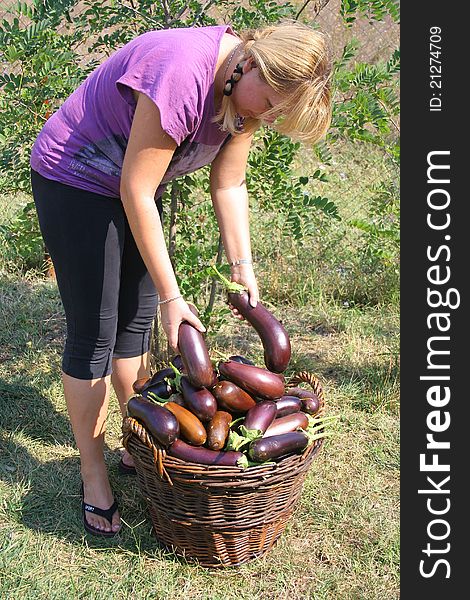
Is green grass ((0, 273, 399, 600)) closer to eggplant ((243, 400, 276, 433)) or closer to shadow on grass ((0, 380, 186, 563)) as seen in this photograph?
shadow on grass ((0, 380, 186, 563))

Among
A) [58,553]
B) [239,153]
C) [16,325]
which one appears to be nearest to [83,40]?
[239,153]

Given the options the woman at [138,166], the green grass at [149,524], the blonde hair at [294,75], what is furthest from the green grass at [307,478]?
the blonde hair at [294,75]

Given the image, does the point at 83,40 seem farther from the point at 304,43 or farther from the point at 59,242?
the point at 304,43

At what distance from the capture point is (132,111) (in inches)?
83.0

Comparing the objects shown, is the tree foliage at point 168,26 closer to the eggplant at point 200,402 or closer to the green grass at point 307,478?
the green grass at point 307,478

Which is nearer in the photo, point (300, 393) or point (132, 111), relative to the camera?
point (132, 111)

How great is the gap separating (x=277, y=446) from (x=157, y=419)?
0.39 m

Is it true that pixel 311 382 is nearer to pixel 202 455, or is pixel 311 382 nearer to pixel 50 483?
pixel 202 455

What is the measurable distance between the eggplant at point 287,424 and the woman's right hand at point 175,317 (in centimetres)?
41

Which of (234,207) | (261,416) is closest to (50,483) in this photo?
(261,416)

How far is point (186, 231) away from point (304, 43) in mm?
1664

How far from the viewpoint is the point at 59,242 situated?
7.62 feet

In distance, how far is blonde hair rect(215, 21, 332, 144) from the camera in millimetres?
1925

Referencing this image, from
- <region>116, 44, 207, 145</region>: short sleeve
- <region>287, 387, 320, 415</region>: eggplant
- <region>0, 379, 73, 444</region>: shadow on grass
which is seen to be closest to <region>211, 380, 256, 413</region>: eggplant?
<region>287, 387, 320, 415</region>: eggplant
